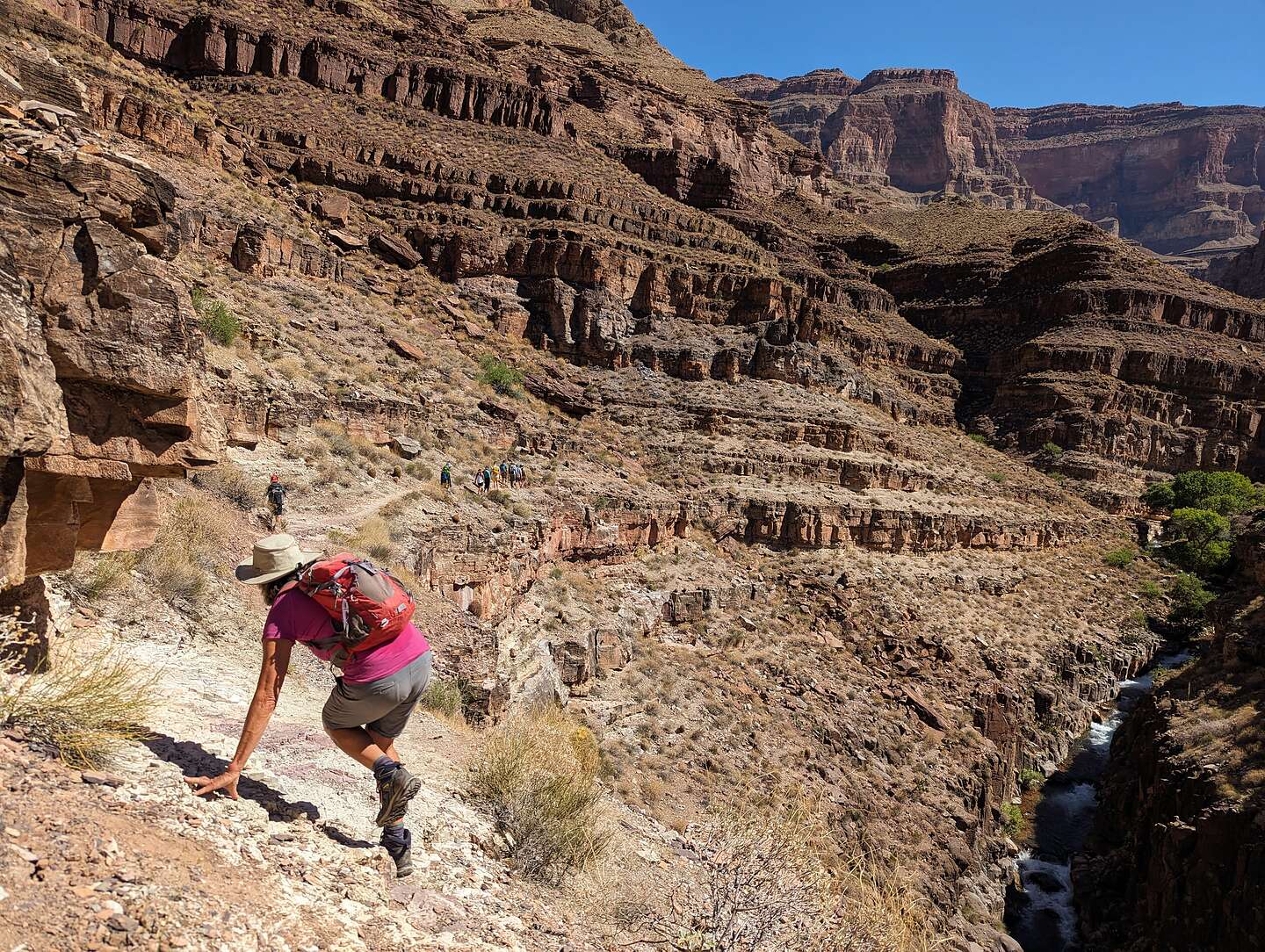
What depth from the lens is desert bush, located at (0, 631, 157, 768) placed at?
11.5 ft

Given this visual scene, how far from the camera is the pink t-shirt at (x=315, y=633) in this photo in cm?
387

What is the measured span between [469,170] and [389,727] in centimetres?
4810

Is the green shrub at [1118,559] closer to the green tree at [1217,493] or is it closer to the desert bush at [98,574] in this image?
the green tree at [1217,493]

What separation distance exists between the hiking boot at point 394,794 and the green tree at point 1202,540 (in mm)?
52448

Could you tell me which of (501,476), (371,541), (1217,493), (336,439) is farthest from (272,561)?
(1217,493)

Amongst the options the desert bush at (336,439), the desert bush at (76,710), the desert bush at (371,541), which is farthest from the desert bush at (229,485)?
the desert bush at (76,710)

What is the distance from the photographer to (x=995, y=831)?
21141 millimetres

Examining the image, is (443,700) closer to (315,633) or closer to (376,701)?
(376,701)

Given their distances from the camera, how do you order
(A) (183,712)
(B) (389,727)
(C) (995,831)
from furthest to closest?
(C) (995,831) → (A) (183,712) → (B) (389,727)

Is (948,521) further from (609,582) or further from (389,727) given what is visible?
(389,727)

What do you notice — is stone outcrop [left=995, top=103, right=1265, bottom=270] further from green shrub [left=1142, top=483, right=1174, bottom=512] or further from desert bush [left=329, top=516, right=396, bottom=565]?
desert bush [left=329, top=516, right=396, bottom=565]

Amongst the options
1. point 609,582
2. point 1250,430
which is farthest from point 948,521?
point 1250,430

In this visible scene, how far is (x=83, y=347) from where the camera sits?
425 cm

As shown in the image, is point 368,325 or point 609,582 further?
point 368,325
